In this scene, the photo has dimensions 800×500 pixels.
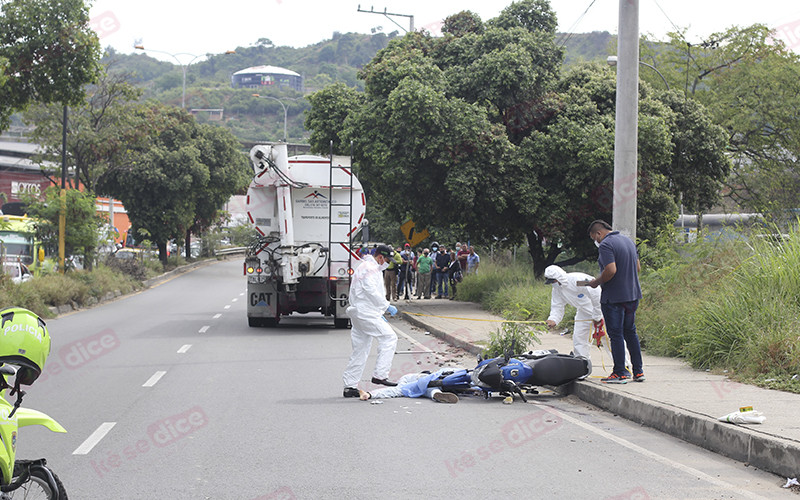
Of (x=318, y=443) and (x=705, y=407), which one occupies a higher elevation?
(x=705, y=407)

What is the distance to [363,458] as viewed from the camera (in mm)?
6977

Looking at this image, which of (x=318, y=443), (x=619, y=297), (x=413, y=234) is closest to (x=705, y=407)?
(x=619, y=297)

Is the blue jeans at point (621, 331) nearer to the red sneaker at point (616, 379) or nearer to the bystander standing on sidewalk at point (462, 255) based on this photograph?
the red sneaker at point (616, 379)

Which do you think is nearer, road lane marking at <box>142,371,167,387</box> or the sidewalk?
the sidewalk

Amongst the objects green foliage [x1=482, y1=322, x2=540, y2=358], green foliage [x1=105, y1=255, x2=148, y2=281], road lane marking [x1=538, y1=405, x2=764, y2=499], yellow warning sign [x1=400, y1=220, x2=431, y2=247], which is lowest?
green foliage [x1=105, y1=255, x2=148, y2=281]

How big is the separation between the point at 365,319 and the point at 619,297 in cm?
304

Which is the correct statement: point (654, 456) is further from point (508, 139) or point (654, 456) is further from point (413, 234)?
point (413, 234)

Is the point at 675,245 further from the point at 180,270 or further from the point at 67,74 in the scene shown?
the point at 180,270

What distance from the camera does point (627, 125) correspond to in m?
13.2

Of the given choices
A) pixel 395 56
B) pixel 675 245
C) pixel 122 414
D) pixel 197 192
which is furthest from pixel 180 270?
pixel 122 414

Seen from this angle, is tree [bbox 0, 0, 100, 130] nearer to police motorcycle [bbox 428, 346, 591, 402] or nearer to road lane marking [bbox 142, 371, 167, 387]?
road lane marking [bbox 142, 371, 167, 387]

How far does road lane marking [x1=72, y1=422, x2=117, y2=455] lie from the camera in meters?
7.23

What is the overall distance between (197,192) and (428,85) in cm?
3124

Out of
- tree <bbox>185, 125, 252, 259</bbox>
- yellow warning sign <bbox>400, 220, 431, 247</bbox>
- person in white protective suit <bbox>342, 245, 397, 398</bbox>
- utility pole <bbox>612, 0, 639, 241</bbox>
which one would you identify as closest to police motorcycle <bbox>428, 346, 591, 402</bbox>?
person in white protective suit <bbox>342, 245, 397, 398</bbox>
